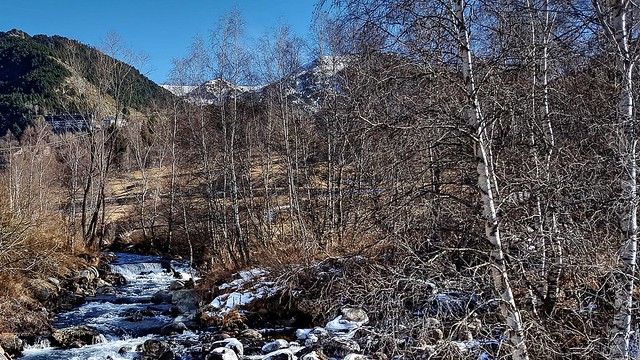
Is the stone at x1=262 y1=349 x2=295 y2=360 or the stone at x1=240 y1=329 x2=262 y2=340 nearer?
the stone at x1=262 y1=349 x2=295 y2=360

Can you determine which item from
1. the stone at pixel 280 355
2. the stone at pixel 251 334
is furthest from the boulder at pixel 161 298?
the stone at pixel 280 355

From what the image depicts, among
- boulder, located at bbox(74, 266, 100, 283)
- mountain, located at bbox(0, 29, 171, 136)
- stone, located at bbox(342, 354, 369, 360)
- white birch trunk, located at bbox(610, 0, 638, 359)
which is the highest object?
mountain, located at bbox(0, 29, 171, 136)

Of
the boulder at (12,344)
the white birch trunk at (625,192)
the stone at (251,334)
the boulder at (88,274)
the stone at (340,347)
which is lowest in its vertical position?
the stone at (251,334)

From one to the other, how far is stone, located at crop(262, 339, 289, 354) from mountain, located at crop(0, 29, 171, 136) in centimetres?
1772

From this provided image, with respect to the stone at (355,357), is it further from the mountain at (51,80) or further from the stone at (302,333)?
the mountain at (51,80)

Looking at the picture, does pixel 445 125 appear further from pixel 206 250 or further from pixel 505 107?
pixel 206 250

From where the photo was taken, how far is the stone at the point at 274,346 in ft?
30.3

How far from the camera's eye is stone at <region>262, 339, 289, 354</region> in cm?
923

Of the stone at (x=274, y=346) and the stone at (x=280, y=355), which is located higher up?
the stone at (x=280, y=355)

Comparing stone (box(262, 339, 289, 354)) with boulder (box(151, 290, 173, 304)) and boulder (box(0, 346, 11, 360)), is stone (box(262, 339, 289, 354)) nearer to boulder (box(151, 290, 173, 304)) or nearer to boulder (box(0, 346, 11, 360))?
boulder (box(0, 346, 11, 360))

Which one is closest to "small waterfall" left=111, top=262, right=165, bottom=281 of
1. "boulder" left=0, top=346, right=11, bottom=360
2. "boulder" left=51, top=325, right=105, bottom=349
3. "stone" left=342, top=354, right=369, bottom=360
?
"boulder" left=51, top=325, right=105, bottom=349

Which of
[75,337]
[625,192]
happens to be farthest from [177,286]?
[625,192]

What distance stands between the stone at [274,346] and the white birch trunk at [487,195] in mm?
6037

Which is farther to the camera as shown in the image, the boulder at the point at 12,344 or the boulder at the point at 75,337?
the boulder at the point at 75,337
